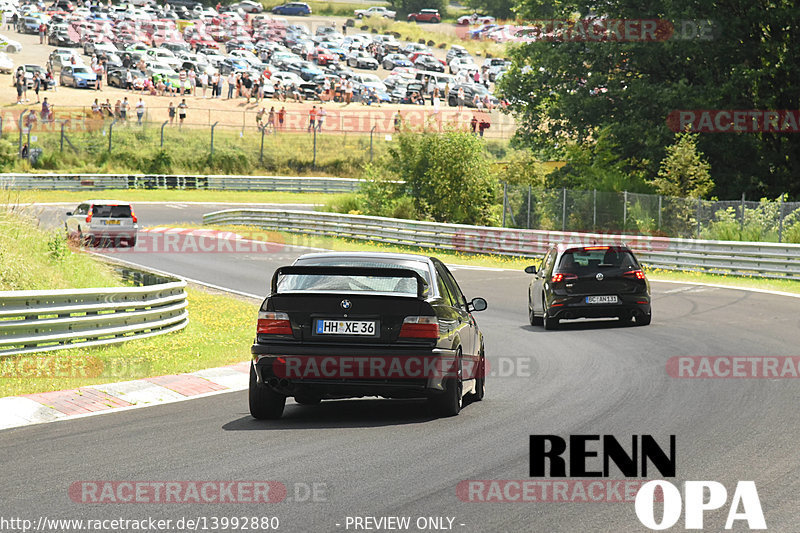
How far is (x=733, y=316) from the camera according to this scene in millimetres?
21375

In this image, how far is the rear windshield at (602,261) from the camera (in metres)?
19.6

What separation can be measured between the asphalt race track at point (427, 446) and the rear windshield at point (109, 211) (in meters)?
22.8

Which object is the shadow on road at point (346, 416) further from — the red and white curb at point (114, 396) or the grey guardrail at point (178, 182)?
the grey guardrail at point (178, 182)

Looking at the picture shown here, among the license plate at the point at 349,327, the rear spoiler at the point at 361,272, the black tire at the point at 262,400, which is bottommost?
the black tire at the point at 262,400

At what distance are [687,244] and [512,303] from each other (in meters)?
9.09

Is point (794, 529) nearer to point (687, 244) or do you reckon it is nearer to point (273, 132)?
point (687, 244)

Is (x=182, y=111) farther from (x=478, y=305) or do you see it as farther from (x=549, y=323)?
(x=478, y=305)

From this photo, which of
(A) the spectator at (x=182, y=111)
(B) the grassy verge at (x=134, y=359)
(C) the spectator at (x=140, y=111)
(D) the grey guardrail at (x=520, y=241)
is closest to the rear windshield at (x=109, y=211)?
(D) the grey guardrail at (x=520, y=241)

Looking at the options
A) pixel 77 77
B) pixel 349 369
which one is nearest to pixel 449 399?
pixel 349 369

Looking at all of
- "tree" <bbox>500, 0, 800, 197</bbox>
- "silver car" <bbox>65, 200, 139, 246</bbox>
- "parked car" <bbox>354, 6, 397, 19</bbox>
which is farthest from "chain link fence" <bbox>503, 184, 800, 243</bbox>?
"parked car" <bbox>354, 6, 397, 19</bbox>

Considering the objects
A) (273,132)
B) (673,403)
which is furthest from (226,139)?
(673,403)

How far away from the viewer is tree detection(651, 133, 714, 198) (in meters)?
38.5

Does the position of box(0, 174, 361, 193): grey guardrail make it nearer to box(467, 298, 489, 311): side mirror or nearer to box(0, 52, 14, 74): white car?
box(0, 52, 14, 74): white car

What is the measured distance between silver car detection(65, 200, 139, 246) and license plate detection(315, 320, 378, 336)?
88.5 ft
